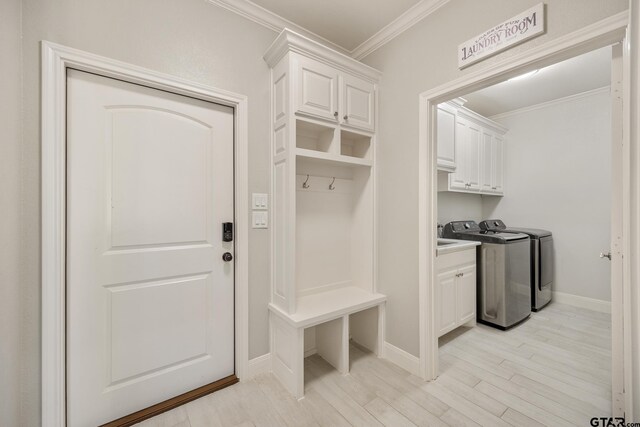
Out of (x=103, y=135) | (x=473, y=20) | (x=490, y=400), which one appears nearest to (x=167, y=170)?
(x=103, y=135)

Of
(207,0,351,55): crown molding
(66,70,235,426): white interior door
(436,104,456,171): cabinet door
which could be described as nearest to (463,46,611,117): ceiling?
(436,104,456,171): cabinet door

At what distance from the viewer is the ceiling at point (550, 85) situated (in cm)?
251

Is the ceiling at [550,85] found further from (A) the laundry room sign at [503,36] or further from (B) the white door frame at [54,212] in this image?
(B) the white door frame at [54,212]

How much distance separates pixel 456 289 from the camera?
2383 mm

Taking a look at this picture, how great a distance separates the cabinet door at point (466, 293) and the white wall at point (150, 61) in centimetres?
174

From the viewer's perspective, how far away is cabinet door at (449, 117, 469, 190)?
2.96 metres

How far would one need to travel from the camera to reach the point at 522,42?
4.60ft

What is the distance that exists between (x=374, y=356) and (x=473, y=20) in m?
2.47

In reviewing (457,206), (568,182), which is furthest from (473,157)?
(568,182)

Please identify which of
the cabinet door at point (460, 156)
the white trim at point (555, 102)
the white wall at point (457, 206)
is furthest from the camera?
the white wall at point (457, 206)

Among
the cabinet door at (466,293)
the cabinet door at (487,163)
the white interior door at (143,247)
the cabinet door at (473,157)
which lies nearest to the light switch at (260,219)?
the white interior door at (143,247)

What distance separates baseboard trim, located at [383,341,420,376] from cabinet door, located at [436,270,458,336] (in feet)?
1.27

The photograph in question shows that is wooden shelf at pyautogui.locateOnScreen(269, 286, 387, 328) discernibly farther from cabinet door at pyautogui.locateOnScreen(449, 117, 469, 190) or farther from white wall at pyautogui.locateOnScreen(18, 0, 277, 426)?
cabinet door at pyautogui.locateOnScreen(449, 117, 469, 190)

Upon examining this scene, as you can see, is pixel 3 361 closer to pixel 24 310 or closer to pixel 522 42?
pixel 24 310
